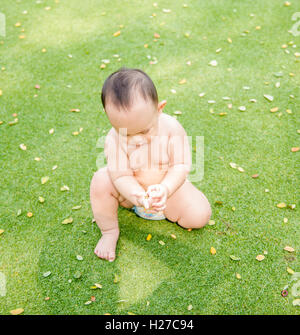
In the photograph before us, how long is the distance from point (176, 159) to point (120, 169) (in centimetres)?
38

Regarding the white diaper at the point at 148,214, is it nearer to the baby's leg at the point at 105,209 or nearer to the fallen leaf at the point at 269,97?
the baby's leg at the point at 105,209

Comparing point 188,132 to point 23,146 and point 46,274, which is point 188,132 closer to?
point 23,146

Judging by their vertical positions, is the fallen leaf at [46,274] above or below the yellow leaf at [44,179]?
below

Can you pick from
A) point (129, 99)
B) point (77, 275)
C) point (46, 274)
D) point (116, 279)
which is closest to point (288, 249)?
point (116, 279)

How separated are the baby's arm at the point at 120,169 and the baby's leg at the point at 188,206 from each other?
0.37m

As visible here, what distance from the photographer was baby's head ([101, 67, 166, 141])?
164cm

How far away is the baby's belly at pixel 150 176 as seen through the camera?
2.21m

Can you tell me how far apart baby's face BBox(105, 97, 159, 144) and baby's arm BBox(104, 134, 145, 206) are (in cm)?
28

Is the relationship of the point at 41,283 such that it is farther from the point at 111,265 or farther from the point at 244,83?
the point at 244,83

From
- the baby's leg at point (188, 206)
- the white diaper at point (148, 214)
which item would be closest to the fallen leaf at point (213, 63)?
the baby's leg at point (188, 206)

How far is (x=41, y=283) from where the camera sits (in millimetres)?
2318

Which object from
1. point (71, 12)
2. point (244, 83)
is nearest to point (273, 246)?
point (244, 83)

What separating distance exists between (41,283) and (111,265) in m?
0.51

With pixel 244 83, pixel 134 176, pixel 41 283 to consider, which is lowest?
pixel 41 283
